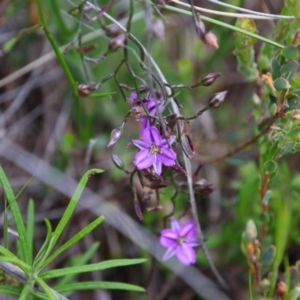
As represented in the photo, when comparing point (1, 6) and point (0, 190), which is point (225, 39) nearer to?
point (1, 6)

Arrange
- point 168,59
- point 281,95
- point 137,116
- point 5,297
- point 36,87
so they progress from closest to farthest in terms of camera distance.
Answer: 1. point 137,116
2. point 281,95
3. point 5,297
4. point 36,87
5. point 168,59

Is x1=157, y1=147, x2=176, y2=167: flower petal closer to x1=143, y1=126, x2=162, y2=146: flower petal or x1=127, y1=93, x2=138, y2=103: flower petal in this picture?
x1=143, y1=126, x2=162, y2=146: flower petal

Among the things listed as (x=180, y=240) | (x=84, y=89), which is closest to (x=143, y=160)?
(x=84, y=89)

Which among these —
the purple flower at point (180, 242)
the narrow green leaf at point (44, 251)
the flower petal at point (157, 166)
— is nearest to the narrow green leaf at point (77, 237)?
the narrow green leaf at point (44, 251)

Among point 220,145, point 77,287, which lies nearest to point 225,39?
point 220,145

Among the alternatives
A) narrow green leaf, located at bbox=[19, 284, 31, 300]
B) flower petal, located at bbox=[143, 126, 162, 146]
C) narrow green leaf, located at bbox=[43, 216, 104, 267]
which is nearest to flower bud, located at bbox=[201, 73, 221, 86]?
flower petal, located at bbox=[143, 126, 162, 146]

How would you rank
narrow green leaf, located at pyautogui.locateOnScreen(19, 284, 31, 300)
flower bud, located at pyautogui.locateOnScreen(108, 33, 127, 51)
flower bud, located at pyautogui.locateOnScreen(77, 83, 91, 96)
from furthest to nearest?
flower bud, located at pyautogui.locateOnScreen(77, 83, 91, 96), flower bud, located at pyautogui.locateOnScreen(108, 33, 127, 51), narrow green leaf, located at pyautogui.locateOnScreen(19, 284, 31, 300)

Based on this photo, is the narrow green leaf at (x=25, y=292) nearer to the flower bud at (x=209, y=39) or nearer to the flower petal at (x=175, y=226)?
the flower petal at (x=175, y=226)
